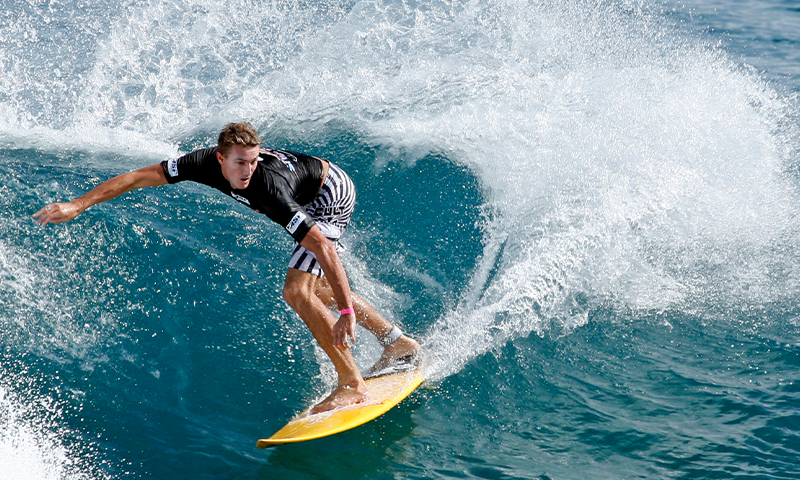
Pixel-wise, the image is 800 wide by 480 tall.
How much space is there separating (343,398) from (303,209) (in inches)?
50.9

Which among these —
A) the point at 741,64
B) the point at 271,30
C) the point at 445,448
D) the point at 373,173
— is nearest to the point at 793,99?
the point at 741,64

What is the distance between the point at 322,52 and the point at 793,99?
24.8 feet

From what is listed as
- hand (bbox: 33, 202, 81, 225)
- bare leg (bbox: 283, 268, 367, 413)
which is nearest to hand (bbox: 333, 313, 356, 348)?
bare leg (bbox: 283, 268, 367, 413)

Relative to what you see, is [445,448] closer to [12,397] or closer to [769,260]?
[12,397]

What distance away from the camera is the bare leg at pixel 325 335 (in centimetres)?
420

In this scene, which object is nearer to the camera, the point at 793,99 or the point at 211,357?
the point at 211,357

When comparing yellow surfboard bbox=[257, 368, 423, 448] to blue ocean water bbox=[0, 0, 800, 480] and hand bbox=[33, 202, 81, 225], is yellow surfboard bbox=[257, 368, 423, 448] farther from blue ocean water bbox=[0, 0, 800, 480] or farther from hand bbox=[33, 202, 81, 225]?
hand bbox=[33, 202, 81, 225]

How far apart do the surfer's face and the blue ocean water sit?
146 centimetres

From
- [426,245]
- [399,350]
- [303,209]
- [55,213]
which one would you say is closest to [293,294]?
[303,209]

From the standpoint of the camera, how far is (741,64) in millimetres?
11594

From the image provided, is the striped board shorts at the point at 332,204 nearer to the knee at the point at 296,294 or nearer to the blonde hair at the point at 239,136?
the knee at the point at 296,294

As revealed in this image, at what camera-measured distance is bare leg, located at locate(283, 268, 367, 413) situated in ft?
13.8

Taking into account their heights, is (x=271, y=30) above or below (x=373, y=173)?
above

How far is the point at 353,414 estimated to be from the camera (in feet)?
13.3
